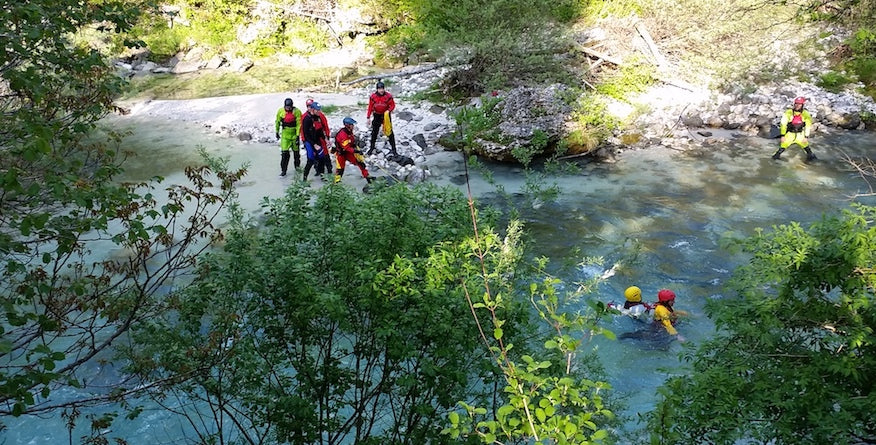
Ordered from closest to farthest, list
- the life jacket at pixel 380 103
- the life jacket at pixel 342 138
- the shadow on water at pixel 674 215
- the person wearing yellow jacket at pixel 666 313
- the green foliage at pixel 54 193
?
the green foliage at pixel 54 193 → the person wearing yellow jacket at pixel 666 313 → the shadow on water at pixel 674 215 → the life jacket at pixel 342 138 → the life jacket at pixel 380 103

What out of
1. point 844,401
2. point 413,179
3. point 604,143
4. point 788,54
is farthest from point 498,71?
point 844,401

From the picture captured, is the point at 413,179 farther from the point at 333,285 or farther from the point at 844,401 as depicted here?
the point at 844,401

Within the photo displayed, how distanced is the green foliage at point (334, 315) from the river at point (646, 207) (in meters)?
2.28

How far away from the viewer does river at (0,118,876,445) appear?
278 inches

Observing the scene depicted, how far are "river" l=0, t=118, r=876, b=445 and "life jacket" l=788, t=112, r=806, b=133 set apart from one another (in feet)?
2.92

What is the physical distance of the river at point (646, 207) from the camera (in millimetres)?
7066

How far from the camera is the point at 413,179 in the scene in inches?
476

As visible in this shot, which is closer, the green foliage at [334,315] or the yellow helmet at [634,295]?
the green foliage at [334,315]

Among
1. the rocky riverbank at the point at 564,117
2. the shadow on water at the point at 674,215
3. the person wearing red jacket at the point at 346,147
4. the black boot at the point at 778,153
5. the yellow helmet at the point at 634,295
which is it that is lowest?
the shadow on water at the point at 674,215

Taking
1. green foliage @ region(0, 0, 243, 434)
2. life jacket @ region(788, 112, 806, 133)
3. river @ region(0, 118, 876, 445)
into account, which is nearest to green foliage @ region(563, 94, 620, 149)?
river @ region(0, 118, 876, 445)

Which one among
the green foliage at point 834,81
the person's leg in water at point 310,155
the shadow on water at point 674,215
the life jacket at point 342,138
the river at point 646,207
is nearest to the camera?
the river at point 646,207

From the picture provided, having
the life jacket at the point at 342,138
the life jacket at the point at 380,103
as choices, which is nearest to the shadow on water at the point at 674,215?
the life jacket at the point at 342,138

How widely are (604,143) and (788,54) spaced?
9079 millimetres

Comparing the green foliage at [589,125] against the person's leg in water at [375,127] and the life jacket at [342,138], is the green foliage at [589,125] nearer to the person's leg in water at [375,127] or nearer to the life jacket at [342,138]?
the person's leg in water at [375,127]
